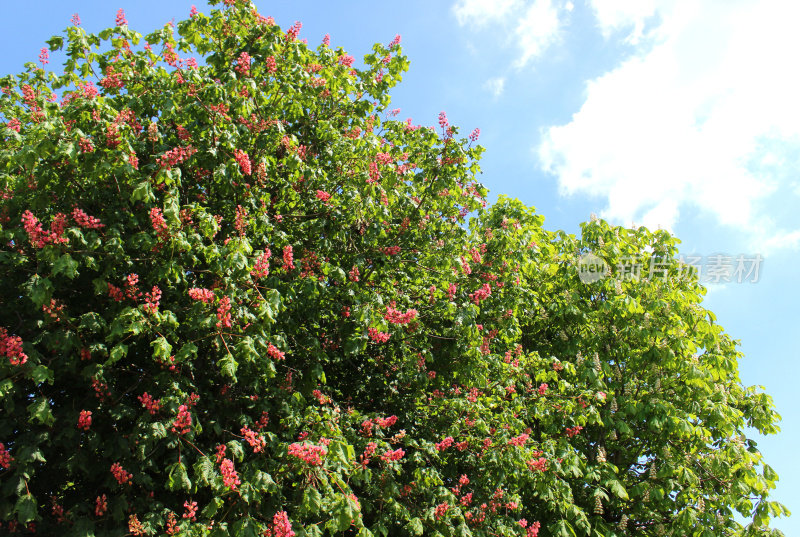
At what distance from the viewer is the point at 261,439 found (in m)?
6.14

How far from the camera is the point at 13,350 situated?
525 centimetres

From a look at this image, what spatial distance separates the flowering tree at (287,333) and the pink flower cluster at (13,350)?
27 millimetres

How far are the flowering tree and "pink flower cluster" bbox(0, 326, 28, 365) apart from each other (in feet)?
0.09

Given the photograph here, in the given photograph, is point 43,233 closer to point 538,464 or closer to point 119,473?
point 119,473

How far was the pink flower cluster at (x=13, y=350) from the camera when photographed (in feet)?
17.2

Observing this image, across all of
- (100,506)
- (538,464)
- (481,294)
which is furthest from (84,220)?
(538,464)

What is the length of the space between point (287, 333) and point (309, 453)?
239cm

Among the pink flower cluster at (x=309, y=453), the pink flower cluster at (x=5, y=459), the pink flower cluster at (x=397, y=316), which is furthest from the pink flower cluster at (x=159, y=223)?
the pink flower cluster at (x=397, y=316)

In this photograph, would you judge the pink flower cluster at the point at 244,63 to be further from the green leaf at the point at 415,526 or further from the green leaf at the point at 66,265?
the green leaf at the point at 415,526

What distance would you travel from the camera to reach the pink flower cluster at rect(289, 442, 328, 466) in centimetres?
573

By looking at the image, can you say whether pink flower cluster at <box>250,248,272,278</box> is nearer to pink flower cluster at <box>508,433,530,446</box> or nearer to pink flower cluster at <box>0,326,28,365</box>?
pink flower cluster at <box>0,326,28,365</box>

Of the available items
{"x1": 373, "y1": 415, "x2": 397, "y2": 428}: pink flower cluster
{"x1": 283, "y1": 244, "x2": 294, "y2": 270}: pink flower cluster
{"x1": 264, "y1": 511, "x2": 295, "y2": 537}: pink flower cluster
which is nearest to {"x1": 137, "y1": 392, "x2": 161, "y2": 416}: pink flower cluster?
{"x1": 264, "y1": 511, "x2": 295, "y2": 537}: pink flower cluster

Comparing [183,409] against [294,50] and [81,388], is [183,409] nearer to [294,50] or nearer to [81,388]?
[81,388]

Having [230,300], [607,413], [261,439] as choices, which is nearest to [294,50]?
[230,300]
